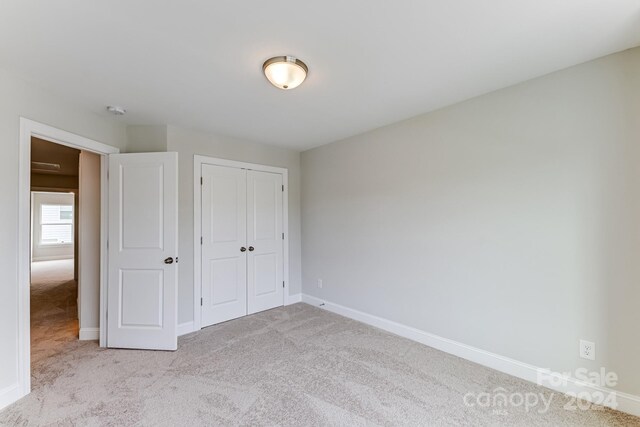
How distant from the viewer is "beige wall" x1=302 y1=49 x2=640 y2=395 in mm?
1860

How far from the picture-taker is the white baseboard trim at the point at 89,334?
3.03 metres

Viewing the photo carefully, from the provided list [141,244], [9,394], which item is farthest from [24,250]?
[9,394]

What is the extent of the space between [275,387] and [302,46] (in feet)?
8.05

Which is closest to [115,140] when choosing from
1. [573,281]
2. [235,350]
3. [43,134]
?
[43,134]

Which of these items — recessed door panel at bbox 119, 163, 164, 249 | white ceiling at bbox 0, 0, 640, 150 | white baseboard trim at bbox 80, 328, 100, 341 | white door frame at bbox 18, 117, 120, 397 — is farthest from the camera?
white baseboard trim at bbox 80, 328, 100, 341

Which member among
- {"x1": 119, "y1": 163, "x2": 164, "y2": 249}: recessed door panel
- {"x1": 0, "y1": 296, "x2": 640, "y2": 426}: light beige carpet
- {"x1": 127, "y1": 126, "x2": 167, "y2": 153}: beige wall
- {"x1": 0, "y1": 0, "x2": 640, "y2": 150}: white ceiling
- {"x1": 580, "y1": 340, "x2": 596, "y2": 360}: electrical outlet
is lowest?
{"x1": 0, "y1": 296, "x2": 640, "y2": 426}: light beige carpet

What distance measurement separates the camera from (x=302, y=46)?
1.77 meters

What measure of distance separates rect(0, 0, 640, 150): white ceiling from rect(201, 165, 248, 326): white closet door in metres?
1.14

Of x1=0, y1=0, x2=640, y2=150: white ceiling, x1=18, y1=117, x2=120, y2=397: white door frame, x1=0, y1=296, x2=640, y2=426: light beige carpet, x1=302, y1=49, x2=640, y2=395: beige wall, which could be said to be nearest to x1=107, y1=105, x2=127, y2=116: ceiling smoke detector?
x1=0, y1=0, x2=640, y2=150: white ceiling

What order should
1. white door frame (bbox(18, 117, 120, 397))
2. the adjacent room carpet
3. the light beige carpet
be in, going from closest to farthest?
the light beige carpet, white door frame (bbox(18, 117, 120, 397)), the adjacent room carpet

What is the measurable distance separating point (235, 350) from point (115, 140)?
2.57 m

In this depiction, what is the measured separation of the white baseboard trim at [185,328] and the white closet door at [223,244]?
16 cm

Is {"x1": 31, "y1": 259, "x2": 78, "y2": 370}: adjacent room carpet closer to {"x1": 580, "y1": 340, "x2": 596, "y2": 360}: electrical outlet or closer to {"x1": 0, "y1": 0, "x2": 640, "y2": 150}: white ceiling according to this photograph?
{"x1": 0, "y1": 0, "x2": 640, "y2": 150}: white ceiling

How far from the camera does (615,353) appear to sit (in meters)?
1.86
